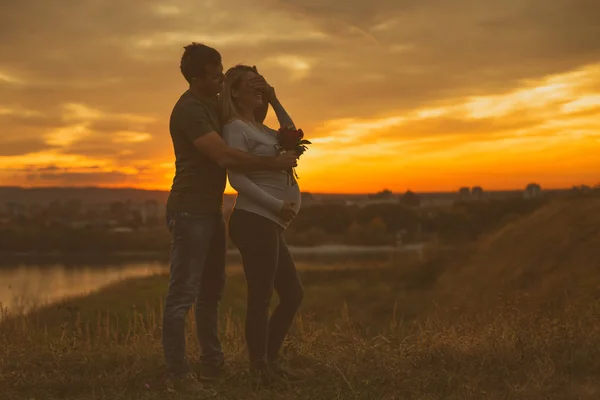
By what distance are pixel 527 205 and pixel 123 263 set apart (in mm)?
28851

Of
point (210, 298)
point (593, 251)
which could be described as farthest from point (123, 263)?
point (210, 298)

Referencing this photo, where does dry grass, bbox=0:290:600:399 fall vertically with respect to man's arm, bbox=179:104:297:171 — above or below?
below

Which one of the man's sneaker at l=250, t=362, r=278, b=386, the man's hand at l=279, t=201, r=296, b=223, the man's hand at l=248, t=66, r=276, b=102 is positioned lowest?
the man's sneaker at l=250, t=362, r=278, b=386

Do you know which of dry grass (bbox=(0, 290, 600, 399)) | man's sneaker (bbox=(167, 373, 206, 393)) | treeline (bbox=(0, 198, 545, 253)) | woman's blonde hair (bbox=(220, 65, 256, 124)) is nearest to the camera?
woman's blonde hair (bbox=(220, 65, 256, 124))

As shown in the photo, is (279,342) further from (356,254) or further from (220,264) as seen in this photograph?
(356,254)

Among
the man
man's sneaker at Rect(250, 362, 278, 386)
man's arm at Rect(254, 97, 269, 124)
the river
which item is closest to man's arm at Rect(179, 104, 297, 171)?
the man

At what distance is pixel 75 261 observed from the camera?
5028cm

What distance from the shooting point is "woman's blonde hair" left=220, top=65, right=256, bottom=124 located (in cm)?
502

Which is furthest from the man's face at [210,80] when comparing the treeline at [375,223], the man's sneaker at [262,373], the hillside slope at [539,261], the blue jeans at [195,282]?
the treeline at [375,223]

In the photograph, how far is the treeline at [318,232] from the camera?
4956 cm

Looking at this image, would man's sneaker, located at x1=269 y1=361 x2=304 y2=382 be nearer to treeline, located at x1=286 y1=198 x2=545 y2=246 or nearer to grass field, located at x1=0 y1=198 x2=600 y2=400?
grass field, located at x1=0 y1=198 x2=600 y2=400

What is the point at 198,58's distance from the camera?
16.3 ft

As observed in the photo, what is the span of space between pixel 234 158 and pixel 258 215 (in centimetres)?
47

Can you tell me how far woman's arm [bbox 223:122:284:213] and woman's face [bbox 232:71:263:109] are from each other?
0.23 meters
